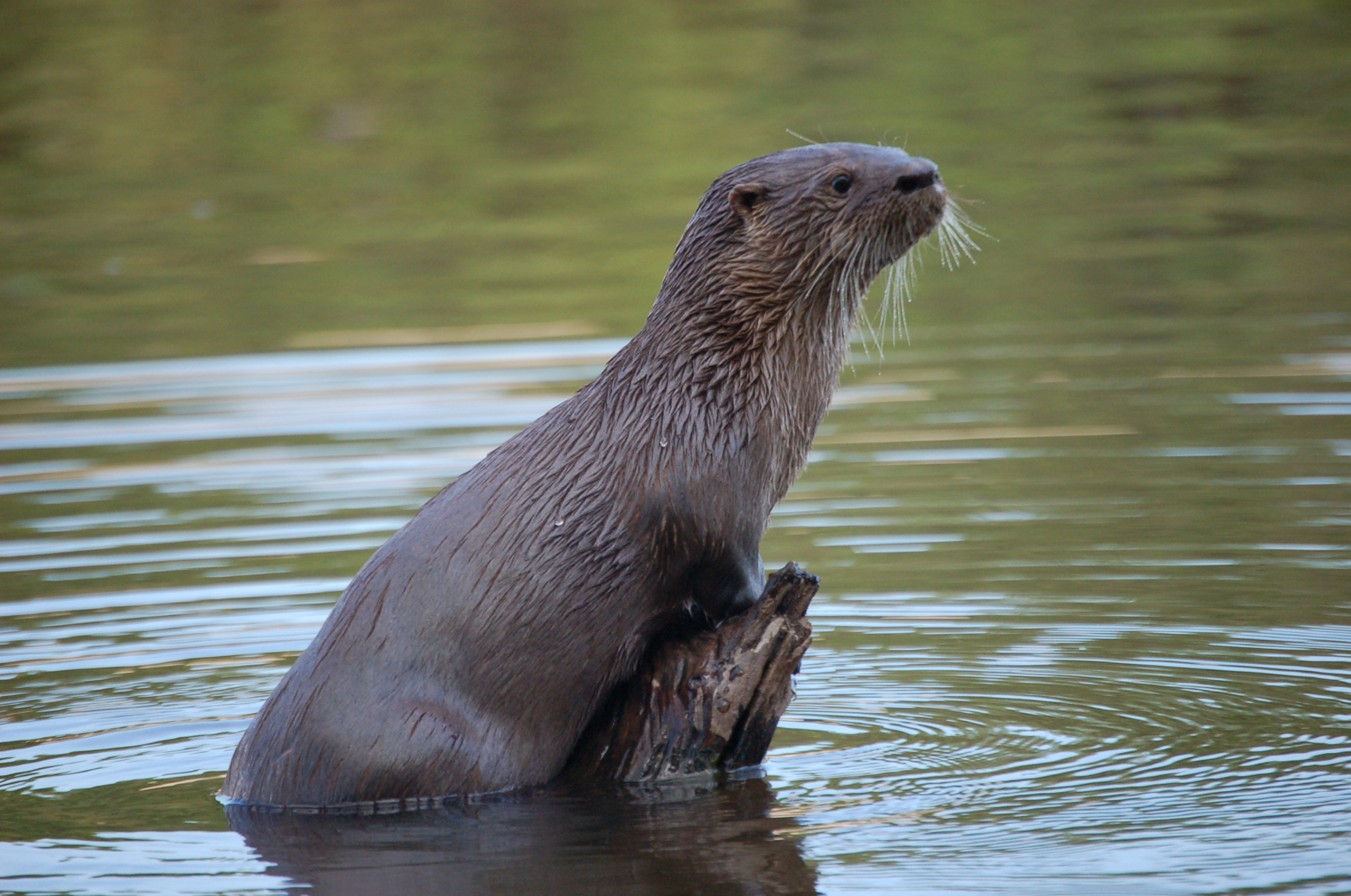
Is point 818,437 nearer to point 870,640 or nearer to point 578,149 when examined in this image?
point 870,640

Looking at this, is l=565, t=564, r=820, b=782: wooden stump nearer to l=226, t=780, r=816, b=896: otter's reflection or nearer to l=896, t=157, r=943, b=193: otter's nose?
l=226, t=780, r=816, b=896: otter's reflection

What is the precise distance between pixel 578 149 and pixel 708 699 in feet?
52.7

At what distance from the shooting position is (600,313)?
14.1m

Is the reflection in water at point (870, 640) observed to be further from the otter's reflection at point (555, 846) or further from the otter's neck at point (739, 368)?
the otter's neck at point (739, 368)

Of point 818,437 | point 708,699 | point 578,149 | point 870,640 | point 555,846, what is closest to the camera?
point 555,846

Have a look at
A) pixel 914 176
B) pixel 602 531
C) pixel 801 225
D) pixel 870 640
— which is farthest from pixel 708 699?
pixel 914 176

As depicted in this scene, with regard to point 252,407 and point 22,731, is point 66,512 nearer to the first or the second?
point 252,407

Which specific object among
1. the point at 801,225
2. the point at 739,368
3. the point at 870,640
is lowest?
the point at 870,640

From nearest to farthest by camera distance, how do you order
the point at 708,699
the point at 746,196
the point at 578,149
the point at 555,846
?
the point at 555,846, the point at 708,699, the point at 746,196, the point at 578,149

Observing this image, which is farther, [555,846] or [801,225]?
[801,225]

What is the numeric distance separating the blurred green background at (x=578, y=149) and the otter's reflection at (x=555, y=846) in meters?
7.99

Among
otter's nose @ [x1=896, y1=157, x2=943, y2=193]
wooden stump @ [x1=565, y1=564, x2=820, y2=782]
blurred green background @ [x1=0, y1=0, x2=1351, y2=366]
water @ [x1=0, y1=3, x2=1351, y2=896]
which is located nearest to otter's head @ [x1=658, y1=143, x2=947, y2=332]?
otter's nose @ [x1=896, y1=157, x2=943, y2=193]

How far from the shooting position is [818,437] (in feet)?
36.3

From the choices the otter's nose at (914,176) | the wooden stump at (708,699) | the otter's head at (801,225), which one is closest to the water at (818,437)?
the wooden stump at (708,699)
